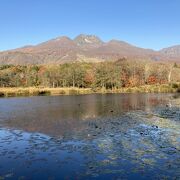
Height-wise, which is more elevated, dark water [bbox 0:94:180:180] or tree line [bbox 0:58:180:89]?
tree line [bbox 0:58:180:89]

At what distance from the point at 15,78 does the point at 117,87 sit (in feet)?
165

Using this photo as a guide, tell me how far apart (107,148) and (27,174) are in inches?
285

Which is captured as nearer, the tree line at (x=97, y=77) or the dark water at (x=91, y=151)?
the dark water at (x=91, y=151)

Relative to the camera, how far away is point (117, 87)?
127 meters

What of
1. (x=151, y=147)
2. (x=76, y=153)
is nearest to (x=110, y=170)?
(x=76, y=153)

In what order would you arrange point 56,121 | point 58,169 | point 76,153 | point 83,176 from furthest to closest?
point 56,121 < point 76,153 < point 58,169 < point 83,176

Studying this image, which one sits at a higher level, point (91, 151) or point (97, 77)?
point (97, 77)

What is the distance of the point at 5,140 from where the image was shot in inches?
974

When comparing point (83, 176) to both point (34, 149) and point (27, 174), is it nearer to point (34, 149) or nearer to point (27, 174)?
point (27, 174)

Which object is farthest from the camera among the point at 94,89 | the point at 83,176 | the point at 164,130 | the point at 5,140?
the point at 94,89

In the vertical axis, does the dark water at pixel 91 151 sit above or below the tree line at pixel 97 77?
below

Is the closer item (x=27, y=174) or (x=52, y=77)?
(x=27, y=174)

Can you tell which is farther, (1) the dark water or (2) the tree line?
(2) the tree line

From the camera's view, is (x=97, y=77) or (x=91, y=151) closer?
(x=91, y=151)
